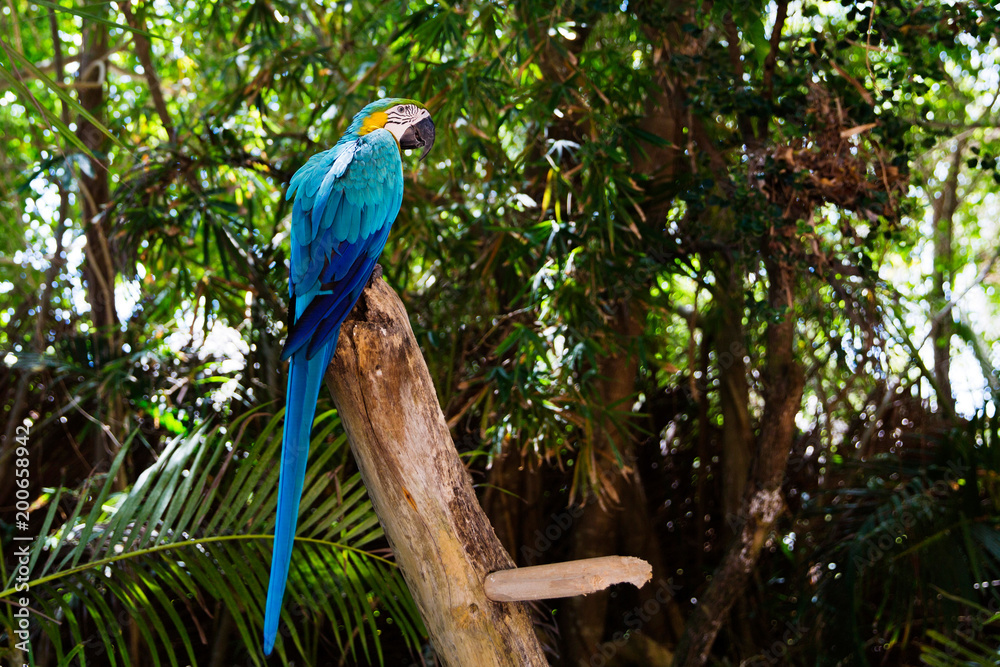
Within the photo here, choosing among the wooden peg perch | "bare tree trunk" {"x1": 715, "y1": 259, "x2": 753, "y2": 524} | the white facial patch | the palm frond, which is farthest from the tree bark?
"bare tree trunk" {"x1": 715, "y1": 259, "x2": 753, "y2": 524}

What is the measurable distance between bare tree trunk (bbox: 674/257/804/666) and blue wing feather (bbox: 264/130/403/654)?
1.17 metres

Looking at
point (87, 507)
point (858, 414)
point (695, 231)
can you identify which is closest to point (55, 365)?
point (87, 507)

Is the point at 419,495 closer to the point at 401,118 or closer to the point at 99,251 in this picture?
the point at 401,118

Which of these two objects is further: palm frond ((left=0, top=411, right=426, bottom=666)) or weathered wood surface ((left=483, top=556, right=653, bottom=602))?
palm frond ((left=0, top=411, right=426, bottom=666))

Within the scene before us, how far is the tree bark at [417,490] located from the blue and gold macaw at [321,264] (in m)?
0.07

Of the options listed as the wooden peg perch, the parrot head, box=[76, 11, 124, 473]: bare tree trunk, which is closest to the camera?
→ the wooden peg perch

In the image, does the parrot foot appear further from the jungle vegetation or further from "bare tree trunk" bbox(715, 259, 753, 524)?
"bare tree trunk" bbox(715, 259, 753, 524)

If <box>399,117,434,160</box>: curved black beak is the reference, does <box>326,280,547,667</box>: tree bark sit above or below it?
below

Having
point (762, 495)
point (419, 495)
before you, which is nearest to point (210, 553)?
point (419, 495)

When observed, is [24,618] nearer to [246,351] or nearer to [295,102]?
[246,351]

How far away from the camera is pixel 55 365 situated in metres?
2.05

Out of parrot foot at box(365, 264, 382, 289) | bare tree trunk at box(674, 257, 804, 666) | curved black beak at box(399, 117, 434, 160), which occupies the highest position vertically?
curved black beak at box(399, 117, 434, 160)

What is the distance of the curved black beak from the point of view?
4.61 ft

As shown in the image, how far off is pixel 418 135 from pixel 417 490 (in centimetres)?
71
